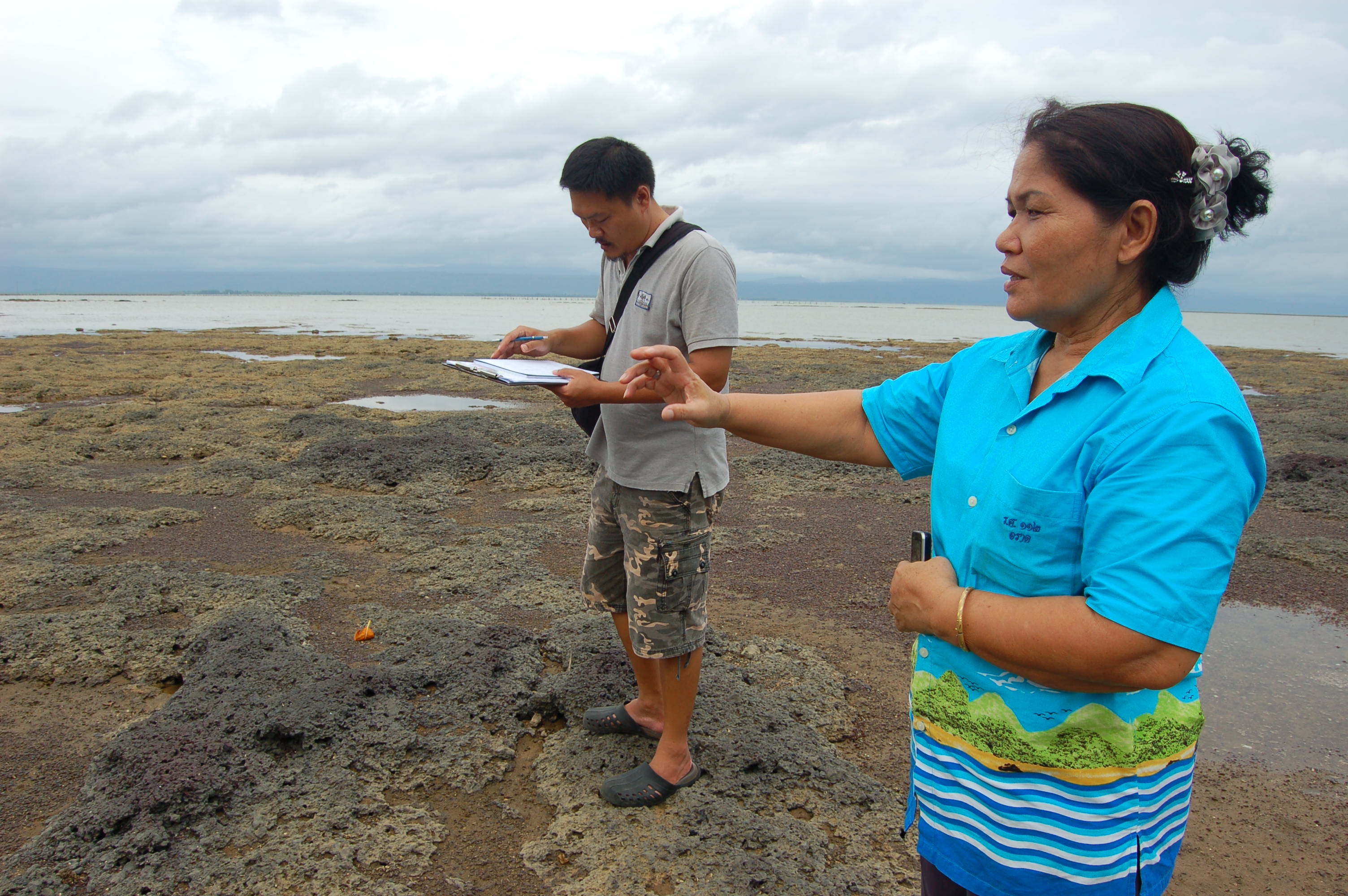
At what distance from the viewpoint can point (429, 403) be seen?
40.2 ft

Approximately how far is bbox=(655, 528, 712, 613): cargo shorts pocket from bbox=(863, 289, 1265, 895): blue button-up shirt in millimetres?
1212

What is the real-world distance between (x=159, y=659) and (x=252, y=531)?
2.12 m

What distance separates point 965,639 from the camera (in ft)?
4.14

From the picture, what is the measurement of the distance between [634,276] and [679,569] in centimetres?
98

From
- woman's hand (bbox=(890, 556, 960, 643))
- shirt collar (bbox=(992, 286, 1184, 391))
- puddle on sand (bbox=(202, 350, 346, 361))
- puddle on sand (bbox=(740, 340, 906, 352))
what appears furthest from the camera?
puddle on sand (bbox=(740, 340, 906, 352))

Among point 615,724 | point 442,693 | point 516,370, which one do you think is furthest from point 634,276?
point 442,693

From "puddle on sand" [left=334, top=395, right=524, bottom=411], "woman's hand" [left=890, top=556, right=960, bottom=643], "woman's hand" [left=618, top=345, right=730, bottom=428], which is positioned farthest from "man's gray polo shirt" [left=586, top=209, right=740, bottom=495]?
"puddle on sand" [left=334, top=395, right=524, bottom=411]

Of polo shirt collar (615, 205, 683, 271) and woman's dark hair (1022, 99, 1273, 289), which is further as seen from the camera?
polo shirt collar (615, 205, 683, 271)

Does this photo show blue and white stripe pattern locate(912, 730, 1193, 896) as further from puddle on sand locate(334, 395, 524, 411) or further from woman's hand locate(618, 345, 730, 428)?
puddle on sand locate(334, 395, 524, 411)

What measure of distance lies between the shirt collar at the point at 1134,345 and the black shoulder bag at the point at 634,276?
→ 1.57m

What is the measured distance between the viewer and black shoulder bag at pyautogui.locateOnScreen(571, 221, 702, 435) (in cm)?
265

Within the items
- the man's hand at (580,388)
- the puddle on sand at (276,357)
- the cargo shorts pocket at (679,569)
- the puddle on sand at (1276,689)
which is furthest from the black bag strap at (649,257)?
the puddle on sand at (276,357)

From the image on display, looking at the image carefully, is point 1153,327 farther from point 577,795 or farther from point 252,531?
point 252,531

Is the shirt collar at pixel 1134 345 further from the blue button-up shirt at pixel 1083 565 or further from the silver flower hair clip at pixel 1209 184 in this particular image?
the silver flower hair clip at pixel 1209 184
